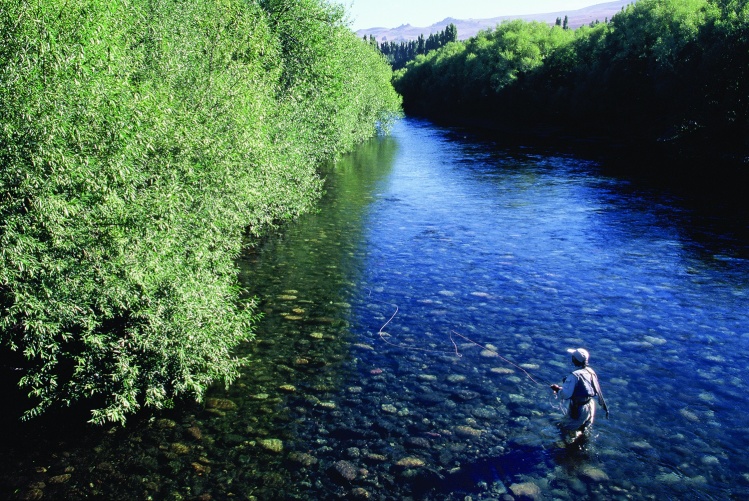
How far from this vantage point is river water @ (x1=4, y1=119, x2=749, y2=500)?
40.1 feet

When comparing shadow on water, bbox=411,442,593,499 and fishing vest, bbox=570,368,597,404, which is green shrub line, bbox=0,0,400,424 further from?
fishing vest, bbox=570,368,597,404

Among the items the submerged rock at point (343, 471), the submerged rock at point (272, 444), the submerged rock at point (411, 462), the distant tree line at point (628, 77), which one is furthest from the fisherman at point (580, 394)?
the distant tree line at point (628, 77)

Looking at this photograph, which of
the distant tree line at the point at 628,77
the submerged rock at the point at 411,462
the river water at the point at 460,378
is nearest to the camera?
the river water at the point at 460,378

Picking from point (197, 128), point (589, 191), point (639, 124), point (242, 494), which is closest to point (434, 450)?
point (242, 494)

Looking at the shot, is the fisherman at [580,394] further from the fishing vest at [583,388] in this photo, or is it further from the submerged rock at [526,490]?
the submerged rock at [526,490]

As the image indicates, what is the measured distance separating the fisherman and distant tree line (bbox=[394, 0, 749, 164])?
45.4 metres

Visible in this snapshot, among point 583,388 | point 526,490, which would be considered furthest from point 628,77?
point 526,490

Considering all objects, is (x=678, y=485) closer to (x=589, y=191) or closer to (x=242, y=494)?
(x=242, y=494)

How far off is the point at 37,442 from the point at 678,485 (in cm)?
1407

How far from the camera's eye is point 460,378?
1667cm

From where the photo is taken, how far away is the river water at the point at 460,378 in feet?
40.1

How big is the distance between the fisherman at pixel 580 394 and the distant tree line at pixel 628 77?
149ft

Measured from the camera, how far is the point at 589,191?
4503cm

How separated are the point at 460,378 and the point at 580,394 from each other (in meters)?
4.29
